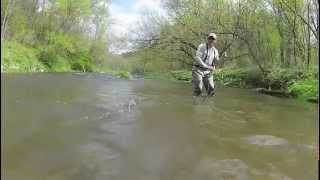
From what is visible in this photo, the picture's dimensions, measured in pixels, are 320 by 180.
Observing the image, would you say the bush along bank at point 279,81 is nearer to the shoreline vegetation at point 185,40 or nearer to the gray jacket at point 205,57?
the shoreline vegetation at point 185,40

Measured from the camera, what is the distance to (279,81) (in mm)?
21734

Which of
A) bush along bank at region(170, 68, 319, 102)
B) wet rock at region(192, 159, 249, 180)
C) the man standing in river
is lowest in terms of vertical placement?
wet rock at region(192, 159, 249, 180)

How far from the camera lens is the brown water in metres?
4.99

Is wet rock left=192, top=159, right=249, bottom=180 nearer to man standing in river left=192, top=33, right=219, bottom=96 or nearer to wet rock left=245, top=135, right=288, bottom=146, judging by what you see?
wet rock left=245, top=135, right=288, bottom=146

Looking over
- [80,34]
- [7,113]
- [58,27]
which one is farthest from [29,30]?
[7,113]

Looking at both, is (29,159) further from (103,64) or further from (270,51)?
(103,64)

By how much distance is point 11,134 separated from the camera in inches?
255

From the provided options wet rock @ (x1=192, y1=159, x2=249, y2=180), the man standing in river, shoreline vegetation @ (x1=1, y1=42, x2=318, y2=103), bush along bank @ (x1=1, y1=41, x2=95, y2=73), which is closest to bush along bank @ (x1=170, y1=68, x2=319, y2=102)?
shoreline vegetation @ (x1=1, y1=42, x2=318, y2=103)

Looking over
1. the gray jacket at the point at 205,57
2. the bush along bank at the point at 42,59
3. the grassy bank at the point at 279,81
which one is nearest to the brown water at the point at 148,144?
the gray jacket at the point at 205,57

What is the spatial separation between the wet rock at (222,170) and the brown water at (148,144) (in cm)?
1

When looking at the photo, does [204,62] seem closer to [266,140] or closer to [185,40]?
[266,140]

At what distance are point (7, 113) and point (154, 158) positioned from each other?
397 cm

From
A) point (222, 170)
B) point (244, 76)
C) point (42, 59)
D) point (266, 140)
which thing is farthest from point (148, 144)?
point (42, 59)

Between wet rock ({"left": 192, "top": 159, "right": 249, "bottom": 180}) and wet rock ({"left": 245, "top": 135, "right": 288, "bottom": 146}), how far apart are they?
1405 mm
